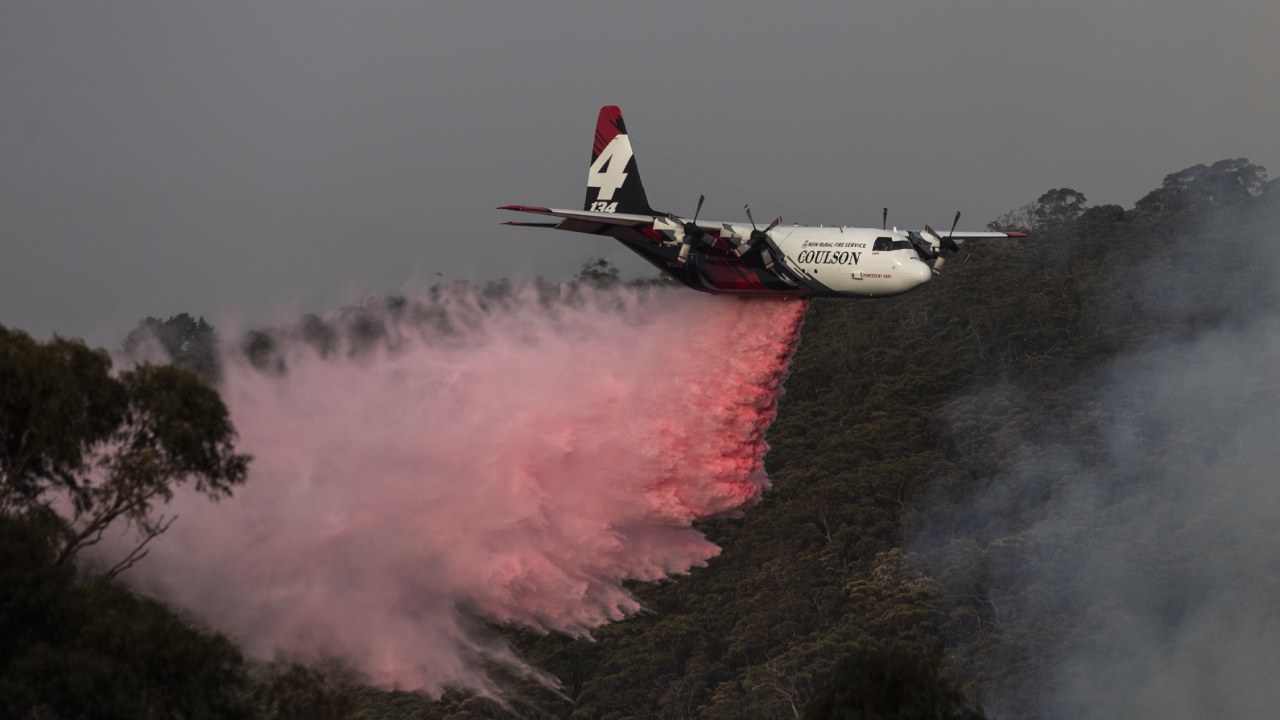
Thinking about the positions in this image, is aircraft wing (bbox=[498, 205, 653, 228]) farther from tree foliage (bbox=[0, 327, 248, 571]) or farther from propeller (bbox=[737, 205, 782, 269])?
tree foliage (bbox=[0, 327, 248, 571])

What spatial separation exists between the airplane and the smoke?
2470 centimetres

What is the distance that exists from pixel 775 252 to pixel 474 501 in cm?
852

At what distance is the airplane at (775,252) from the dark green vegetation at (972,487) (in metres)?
8.43

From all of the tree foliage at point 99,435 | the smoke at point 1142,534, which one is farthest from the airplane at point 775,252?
the smoke at point 1142,534

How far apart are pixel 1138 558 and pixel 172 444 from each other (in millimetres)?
47891

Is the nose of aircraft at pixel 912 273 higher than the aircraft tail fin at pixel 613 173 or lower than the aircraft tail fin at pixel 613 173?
lower

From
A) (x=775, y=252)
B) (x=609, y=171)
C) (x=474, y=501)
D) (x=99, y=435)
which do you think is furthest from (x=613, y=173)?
(x=99, y=435)

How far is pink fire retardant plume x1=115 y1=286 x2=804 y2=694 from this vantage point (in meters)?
41.0

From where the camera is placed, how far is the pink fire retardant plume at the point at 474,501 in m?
41.0

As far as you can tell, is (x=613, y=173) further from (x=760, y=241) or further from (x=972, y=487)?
(x=972, y=487)

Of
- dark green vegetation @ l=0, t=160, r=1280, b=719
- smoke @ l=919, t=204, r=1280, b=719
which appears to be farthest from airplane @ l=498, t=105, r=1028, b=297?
smoke @ l=919, t=204, r=1280, b=719

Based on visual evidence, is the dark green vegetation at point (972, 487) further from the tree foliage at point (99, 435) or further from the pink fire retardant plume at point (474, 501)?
the tree foliage at point (99, 435)

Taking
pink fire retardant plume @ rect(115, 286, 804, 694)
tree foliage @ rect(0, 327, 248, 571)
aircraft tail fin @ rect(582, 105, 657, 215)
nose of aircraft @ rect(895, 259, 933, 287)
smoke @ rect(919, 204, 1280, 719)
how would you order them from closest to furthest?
1. tree foliage @ rect(0, 327, 248, 571)
2. nose of aircraft @ rect(895, 259, 933, 287)
3. pink fire retardant plume @ rect(115, 286, 804, 694)
4. aircraft tail fin @ rect(582, 105, 657, 215)
5. smoke @ rect(919, 204, 1280, 719)

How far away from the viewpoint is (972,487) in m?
79.2
